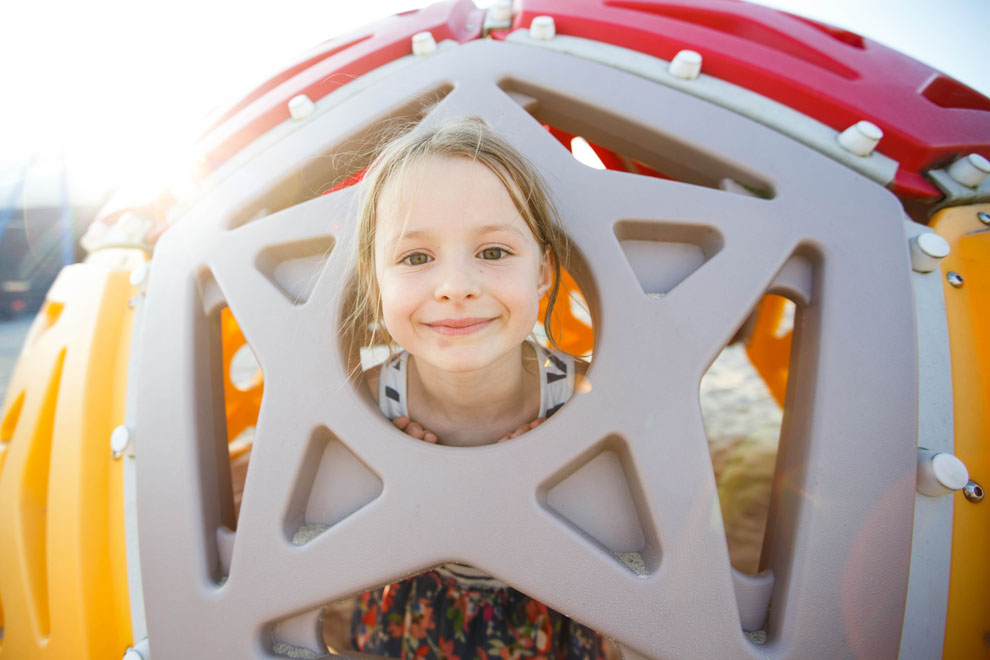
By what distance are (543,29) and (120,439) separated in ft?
3.36

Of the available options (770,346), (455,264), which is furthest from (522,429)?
(770,346)

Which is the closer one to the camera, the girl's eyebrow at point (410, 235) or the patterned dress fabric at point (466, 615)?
the girl's eyebrow at point (410, 235)

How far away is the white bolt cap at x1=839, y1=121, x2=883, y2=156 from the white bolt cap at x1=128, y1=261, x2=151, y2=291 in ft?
3.97

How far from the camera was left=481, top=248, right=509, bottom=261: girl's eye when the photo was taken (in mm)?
812

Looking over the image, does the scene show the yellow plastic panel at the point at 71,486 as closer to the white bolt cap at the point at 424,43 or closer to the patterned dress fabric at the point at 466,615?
the patterned dress fabric at the point at 466,615

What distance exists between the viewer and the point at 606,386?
77 cm

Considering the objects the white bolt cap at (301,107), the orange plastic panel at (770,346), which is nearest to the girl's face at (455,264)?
the white bolt cap at (301,107)

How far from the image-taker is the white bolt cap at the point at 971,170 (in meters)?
0.87

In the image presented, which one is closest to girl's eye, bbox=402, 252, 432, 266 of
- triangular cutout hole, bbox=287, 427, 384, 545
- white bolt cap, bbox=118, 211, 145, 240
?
triangular cutout hole, bbox=287, 427, 384, 545

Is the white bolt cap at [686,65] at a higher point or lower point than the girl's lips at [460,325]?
higher

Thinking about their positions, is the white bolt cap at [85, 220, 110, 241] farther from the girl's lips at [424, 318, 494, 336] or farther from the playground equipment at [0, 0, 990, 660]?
the girl's lips at [424, 318, 494, 336]

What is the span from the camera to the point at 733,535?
1.68 m

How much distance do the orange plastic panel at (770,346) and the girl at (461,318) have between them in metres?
1.01

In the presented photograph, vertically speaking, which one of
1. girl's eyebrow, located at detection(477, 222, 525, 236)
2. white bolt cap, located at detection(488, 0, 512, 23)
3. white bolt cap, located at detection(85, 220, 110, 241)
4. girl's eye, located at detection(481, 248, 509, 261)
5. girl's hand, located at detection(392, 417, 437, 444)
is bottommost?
girl's hand, located at detection(392, 417, 437, 444)
